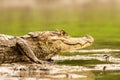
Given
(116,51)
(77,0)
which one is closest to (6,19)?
(77,0)

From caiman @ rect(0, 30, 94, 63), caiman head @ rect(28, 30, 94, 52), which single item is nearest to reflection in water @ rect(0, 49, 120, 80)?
caiman @ rect(0, 30, 94, 63)

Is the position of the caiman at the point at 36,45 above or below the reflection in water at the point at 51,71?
above

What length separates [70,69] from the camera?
14.2 metres

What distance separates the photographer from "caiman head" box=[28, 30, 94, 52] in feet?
49.9

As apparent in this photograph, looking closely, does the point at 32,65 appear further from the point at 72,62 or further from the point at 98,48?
the point at 98,48

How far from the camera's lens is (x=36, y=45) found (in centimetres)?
1518

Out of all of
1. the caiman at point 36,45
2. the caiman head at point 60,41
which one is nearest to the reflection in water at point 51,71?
the caiman at point 36,45

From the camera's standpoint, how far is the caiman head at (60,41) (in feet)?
49.9

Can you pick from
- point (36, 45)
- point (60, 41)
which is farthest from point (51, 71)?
point (60, 41)

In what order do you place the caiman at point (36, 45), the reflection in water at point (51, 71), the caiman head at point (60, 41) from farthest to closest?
1. the caiman head at point (60, 41)
2. the caiman at point (36, 45)
3. the reflection in water at point (51, 71)

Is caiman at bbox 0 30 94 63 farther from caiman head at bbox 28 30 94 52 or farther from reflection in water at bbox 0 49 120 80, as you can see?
reflection in water at bbox 0 49 120 80

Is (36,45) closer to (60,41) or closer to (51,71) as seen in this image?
(60,41)

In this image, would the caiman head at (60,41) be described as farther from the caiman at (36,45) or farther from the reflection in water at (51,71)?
the reflection in water at (51,71)

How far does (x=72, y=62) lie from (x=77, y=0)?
49.7 metres
